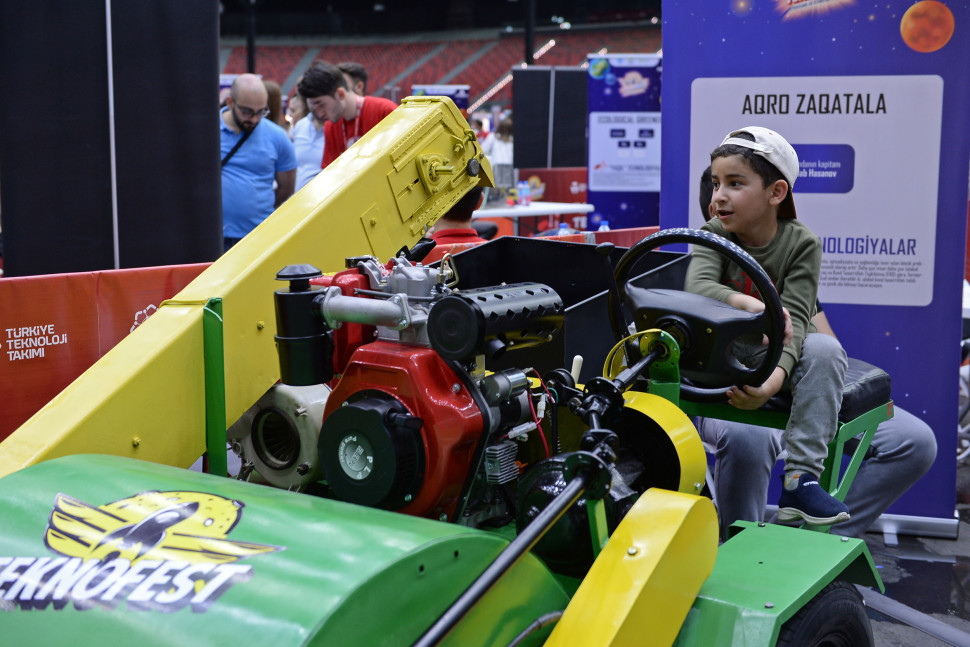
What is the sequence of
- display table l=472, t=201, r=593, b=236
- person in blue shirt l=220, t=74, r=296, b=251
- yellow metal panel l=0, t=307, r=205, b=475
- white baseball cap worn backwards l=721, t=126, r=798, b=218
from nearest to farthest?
yellow metal panel l=0, t=307, r=205, b=475, white baseball cap worn backwards l=721, t=126, r=798, b=218, person in blue shirt l=220, t=74, r=296, b=251, display table l=472, t=201, r=593, b=236

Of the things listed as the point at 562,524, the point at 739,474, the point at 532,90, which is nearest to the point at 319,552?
the point at 562,524

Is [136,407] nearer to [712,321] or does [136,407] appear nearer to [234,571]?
[234,571]

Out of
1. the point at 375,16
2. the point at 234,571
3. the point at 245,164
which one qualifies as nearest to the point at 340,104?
the point at 245,164

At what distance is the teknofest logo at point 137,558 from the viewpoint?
1.19m

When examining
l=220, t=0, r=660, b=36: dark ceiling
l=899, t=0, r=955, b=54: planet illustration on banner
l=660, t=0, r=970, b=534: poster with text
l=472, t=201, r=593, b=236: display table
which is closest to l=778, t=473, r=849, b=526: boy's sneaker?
l=660, t=0, r=970, b=534: poster with text

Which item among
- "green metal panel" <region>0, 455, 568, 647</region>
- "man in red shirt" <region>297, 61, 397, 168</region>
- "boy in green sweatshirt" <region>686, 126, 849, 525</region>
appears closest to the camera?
"green metal panel" <region>0, 455, 568, 647</region>

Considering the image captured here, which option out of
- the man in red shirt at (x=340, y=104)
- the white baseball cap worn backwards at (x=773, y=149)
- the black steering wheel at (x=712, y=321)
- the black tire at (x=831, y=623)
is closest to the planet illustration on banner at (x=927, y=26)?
the white baseball cap worn backwards at (x=773, y=149)

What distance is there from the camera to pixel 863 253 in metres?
3.72

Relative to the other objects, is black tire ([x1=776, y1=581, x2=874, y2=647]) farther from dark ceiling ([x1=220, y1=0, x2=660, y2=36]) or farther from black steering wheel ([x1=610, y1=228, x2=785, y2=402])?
dark ceiling ([x1=220, y1=0, x2=660, y2=36])

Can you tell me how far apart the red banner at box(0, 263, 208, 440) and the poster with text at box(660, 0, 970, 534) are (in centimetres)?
227

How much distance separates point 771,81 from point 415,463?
2.67 m

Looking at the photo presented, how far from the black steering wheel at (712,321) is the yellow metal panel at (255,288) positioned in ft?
2.88

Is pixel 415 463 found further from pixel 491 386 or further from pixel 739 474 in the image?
pixel 739 474

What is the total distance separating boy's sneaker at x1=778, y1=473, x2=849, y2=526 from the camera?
86.4 inches
